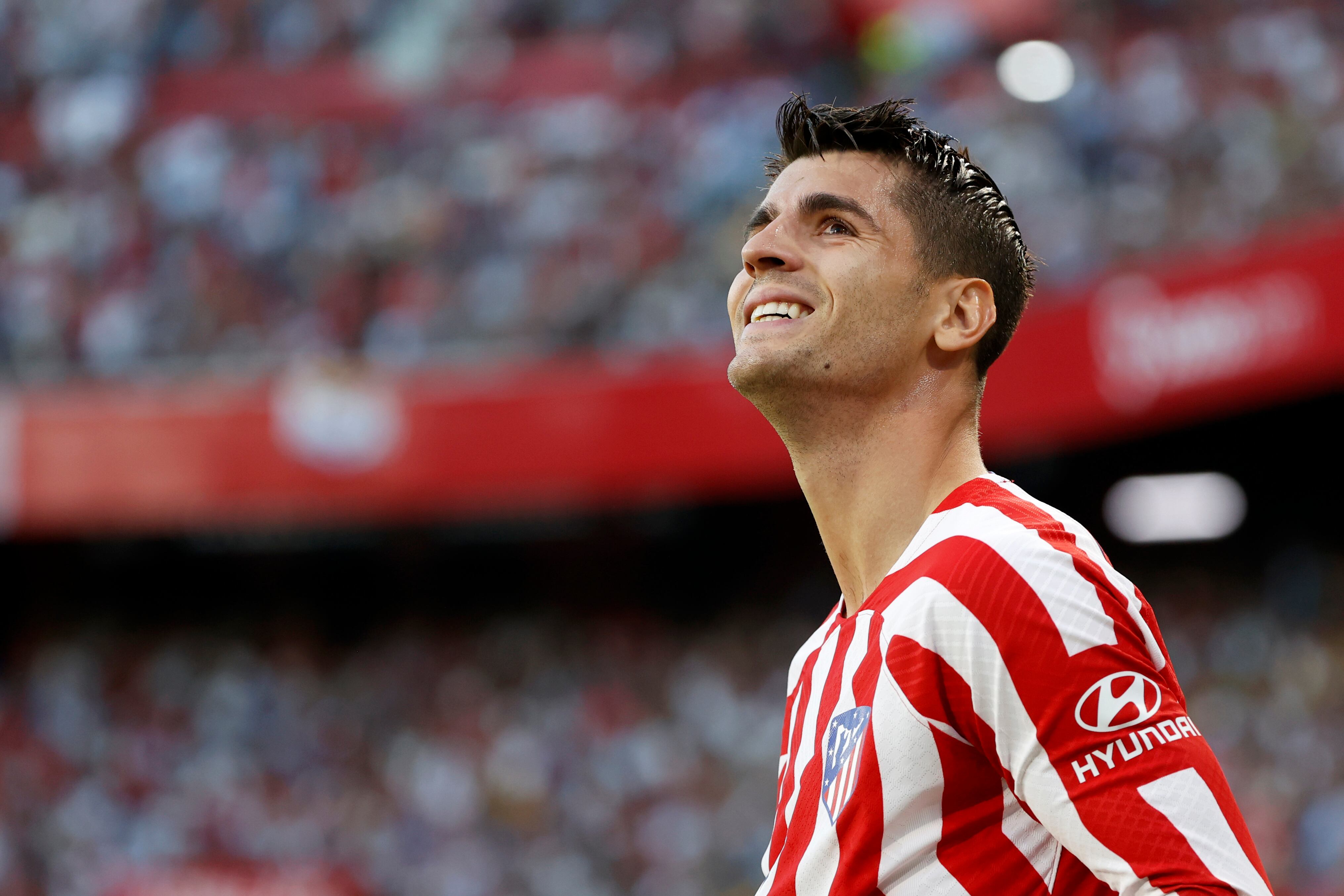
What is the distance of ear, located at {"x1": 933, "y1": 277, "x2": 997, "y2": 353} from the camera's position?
6.04 ft

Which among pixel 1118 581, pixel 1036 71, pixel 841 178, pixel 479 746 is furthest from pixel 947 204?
pixel 479 746

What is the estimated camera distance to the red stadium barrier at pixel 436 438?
32.2 ft

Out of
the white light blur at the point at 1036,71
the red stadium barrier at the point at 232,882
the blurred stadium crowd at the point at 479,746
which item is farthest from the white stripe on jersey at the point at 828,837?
the red stadium barrier at the point at 232,882

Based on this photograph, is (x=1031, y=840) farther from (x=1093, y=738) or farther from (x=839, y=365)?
(x=839, y=365)

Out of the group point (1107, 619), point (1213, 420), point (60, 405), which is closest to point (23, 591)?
point (60, 405)

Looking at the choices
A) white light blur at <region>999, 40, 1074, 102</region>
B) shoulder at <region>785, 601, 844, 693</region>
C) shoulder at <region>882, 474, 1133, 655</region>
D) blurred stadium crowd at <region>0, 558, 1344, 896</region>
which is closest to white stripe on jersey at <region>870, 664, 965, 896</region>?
shoulder at <region>882, 474, 1133, 655</region>

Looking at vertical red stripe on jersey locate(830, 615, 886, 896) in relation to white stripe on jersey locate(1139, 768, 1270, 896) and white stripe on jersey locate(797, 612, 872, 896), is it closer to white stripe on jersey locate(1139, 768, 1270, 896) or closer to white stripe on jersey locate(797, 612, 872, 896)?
white stripe on jersey locate(797, 612, 872, 896)

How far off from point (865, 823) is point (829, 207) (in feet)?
2.58

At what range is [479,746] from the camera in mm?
10938

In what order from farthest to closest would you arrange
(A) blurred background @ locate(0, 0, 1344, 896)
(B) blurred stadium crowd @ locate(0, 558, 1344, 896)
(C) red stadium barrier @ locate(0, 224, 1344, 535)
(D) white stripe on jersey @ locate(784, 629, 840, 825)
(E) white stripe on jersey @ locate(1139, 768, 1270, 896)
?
(C) red stadium barrier @ locate(0, 224, 1344, 535), (B) blurred stadium crowd @ locate(0, 558, 1344, 896), (A) blurred background @ locate(0, 0, 1344, 896), (D) white stripe on jersey @ locate(784, 629, 840, 825), (E) white stripe on jersey @ locate(1139, 768, 1270, 896)

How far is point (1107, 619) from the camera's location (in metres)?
1.45

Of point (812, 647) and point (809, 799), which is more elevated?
point (812, 647)

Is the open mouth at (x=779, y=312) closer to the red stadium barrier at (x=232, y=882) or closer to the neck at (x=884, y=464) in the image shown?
the neck at (x=884, y=464)

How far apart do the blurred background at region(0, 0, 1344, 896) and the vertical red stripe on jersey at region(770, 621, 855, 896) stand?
22.6ft
